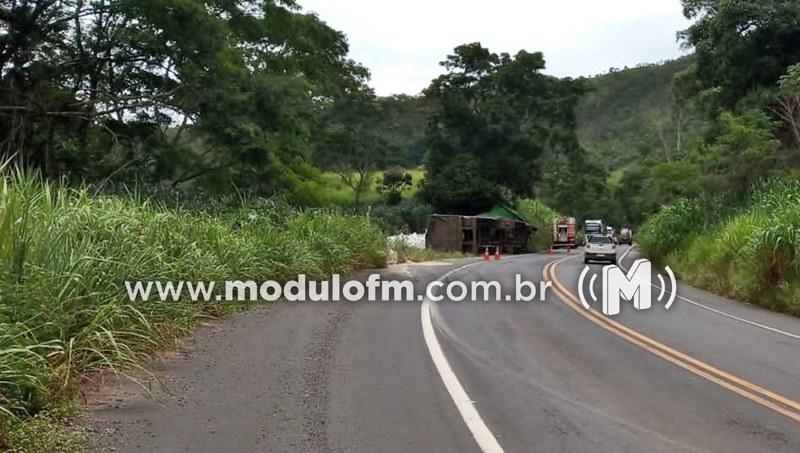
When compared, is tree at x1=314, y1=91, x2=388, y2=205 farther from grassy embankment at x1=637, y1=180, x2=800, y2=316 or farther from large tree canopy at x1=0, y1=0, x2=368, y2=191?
grassy embankment at x1=637, y1=180, x2=800, y2=316

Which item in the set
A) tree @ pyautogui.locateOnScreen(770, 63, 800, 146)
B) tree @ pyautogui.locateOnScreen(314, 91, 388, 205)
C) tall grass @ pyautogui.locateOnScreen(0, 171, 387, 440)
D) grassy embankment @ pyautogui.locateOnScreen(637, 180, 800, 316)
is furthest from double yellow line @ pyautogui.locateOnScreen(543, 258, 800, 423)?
tree @ pyautogui.locateOnScreen(314, 91, 388, 205)

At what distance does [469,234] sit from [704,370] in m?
43.9

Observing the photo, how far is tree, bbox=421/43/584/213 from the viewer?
65.3 metres

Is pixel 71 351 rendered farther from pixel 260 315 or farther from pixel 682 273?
pixel 682 273

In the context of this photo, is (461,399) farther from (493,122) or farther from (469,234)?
(493,122)

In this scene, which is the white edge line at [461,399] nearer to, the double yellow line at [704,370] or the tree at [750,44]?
the double yellow line at [704,370]

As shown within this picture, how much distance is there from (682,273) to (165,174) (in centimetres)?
1914

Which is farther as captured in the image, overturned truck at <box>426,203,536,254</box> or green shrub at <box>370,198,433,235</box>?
green shrub at <box>370,198,433,235</box>

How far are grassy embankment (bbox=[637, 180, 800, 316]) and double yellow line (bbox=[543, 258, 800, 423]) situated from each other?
18.3ft

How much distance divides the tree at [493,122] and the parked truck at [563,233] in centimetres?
426

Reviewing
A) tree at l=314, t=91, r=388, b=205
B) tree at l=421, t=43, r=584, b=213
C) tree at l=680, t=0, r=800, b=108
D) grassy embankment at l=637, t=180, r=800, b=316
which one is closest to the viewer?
grassy embankment at l=637, t=180, r=800, b=316

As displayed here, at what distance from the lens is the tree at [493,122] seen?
65.3m

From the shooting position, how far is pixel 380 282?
23.5 metres

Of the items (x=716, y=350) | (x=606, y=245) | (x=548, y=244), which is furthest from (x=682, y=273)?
(x=548, y=244)
